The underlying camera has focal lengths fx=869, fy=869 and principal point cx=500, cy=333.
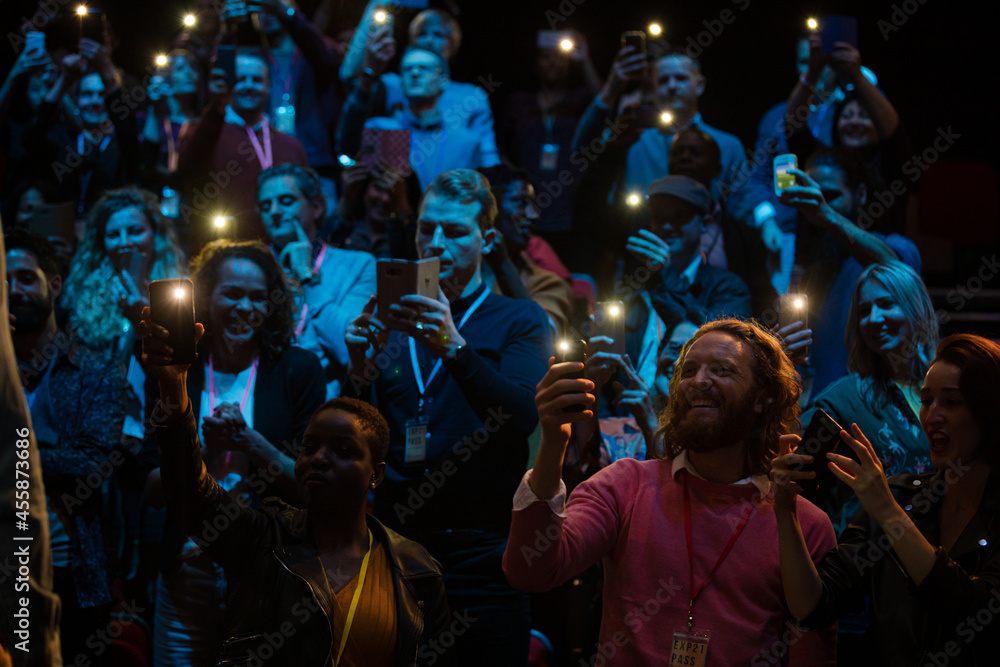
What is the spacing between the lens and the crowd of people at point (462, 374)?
1945mm

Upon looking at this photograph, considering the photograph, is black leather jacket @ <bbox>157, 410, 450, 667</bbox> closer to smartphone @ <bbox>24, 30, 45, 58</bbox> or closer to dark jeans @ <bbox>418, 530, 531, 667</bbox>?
dark jeans @ <bbox>418, 530, 531, 667</bbox>

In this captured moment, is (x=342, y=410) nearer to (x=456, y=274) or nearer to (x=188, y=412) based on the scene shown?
(x=188, y=412)

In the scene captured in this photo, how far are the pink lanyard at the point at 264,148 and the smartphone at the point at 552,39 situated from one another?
1.64m

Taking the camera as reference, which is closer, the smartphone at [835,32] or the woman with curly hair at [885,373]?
the woman with curly hair at [885,373]

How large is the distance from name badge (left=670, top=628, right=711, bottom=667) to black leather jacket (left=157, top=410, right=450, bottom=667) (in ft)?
2.34

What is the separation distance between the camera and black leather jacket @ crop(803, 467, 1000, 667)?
1.93 metres

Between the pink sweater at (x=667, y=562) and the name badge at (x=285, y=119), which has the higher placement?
the name badge at (x=285, y=119)

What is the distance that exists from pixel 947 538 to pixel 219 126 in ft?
11.9

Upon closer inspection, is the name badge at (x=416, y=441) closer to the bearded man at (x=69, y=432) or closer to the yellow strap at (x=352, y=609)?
the yellow strap at (x=352, y=609)

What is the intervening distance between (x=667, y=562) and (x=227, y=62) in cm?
325

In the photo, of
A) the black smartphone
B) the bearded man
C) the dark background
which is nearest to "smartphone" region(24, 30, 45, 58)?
the dark background

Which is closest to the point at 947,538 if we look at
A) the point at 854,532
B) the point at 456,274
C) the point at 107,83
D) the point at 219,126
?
the point at 854,532

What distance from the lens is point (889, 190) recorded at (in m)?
4.02

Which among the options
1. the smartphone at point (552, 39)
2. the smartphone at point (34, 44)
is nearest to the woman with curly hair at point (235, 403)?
the smartphone at point (552, 39)
